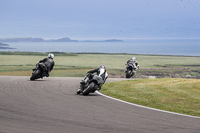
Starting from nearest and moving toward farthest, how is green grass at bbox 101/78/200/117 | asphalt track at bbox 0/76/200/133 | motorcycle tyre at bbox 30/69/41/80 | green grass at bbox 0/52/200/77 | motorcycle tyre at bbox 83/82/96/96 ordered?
1. asphalt track at bbox 0/76/200/133
2. green grass at bbox 101/78/200/117
3. motorcycle tyre at bbox 83/82/96/96
4. motorcycle tyre at bbox 30/69/41/80
5. green grass at bbox 0/52/200/77

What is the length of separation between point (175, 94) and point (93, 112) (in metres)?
7.10

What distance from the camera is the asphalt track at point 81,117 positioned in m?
10.7

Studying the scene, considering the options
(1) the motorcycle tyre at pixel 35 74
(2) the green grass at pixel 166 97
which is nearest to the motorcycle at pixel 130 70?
(1) the motorcycle tyre at pixel 35 74

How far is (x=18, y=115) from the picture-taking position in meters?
12.4

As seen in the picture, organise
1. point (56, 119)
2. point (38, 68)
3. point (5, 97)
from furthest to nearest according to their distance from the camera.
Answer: point (38, 68) → point (5, 97) → point (56, 119)

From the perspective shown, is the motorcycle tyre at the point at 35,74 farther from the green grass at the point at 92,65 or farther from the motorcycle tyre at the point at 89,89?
the green grass at the point at 92,65

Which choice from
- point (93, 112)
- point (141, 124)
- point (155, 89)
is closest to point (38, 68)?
point (155, 89)

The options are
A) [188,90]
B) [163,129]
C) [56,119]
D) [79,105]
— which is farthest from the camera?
[188,90]

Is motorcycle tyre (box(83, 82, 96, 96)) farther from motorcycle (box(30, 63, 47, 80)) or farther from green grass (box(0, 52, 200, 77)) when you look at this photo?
green grass (box(0, 52, 200, 77))

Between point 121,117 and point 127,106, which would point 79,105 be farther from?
point 121,117

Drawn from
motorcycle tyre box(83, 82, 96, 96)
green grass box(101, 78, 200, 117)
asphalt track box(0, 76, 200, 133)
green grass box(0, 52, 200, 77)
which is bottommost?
green grass box(0, 52, 200, 77)

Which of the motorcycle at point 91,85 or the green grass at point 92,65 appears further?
the green grass at point 92,65

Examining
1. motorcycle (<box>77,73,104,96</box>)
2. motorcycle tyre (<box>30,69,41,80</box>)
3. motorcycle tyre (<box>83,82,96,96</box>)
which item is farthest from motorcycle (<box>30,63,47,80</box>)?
motorcycle tyre (<box>83,82,96,96</box>)

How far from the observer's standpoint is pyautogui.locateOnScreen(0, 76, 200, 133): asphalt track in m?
10.7
